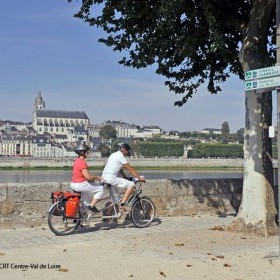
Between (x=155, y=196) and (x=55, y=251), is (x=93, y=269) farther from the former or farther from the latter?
(x=155, y=196)

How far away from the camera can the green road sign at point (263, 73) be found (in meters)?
6.41

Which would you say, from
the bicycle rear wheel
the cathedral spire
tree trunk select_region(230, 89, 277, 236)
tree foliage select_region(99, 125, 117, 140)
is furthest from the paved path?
the cathedral spire

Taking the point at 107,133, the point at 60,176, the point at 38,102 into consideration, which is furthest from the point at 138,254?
the point at 38,102

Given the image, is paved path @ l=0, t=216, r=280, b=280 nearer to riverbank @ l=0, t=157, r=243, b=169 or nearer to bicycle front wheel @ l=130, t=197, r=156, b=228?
bicycle front wheel @ l=130, t=197, r=156, b=228

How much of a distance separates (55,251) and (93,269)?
1.10 metres

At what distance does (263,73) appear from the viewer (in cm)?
663

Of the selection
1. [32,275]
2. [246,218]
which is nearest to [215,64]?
[246,218]

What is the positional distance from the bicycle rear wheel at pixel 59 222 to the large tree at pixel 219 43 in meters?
2.62

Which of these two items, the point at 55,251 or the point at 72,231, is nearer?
the point at 55,251

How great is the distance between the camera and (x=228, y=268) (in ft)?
19.9

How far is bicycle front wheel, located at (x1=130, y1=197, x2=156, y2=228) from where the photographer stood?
8.94 metres

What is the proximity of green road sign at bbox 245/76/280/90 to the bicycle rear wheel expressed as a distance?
11.1 feet

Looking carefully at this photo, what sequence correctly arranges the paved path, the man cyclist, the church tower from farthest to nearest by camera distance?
the church tower, the man cyclist, the paved path

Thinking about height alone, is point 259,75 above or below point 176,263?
above
